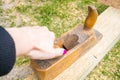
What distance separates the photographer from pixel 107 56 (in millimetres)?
3336

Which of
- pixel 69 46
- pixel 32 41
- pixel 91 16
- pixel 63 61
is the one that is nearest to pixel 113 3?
pixel 91 16

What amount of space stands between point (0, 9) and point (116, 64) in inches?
81.0

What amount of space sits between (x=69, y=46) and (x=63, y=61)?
16 cm

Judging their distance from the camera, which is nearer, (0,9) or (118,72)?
(118,72)

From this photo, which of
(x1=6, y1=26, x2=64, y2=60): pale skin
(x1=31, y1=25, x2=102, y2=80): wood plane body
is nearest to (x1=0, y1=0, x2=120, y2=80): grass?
(x1=31, y1=25, x2=102, y2=80): wood plane body

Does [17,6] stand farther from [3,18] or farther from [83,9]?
[83,9]

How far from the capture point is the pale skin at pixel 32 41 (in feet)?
4.20

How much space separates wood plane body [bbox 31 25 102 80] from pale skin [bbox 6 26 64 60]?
1.86 feet

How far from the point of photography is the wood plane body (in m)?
2.00

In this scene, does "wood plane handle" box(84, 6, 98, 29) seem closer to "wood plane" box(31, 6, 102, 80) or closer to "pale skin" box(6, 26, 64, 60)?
"wood plane" box(31, 6, 102, 80)

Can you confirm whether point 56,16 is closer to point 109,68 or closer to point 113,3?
point 113,3

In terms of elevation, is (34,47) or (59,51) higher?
(34,47)

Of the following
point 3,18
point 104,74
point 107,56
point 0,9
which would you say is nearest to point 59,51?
point 104,74

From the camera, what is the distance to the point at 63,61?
86.7 inches
